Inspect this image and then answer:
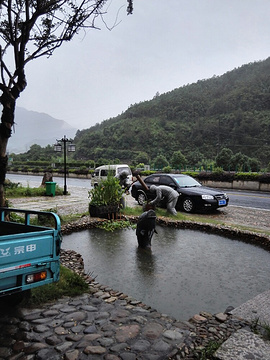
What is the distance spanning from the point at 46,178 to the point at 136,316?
18.3 metres

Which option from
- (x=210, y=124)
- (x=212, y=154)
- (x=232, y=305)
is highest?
(x=210, y=124)

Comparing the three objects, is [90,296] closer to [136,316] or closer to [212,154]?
[136,316]

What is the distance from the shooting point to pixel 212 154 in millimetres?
59969

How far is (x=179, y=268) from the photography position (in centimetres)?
563

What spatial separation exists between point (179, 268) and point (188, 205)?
6706 mm

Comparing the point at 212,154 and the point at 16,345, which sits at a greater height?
the point at 212,154

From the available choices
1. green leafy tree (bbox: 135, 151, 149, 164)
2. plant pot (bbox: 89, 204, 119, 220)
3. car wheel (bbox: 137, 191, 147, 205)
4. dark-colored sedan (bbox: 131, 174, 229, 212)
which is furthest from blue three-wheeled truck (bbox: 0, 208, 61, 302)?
green leafy tree (bbox: 135, 151, 149, 164)

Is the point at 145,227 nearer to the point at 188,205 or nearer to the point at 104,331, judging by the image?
the point at 104,331

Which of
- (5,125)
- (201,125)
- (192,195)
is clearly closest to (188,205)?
(192,195)

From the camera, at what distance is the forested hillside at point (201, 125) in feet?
195

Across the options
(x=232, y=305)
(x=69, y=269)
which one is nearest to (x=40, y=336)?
(x=69, y=269)

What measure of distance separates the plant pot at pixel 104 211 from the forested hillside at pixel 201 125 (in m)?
45.0

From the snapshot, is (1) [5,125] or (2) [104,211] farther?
(2) [104,211]

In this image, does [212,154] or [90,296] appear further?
[212,154]
